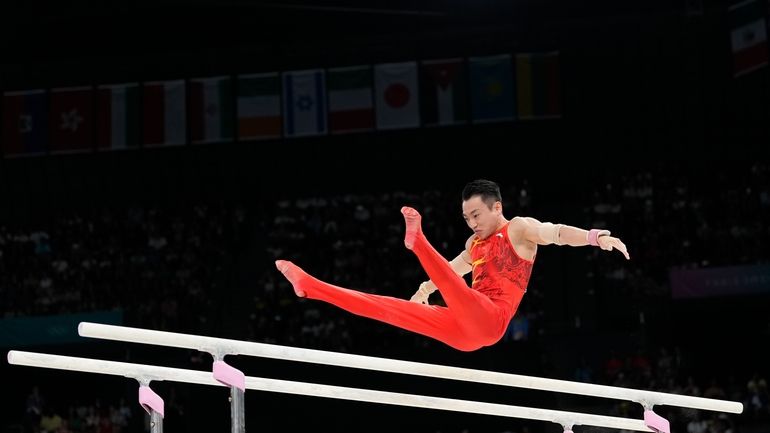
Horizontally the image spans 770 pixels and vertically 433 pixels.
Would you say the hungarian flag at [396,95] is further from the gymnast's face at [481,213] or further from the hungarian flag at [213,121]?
the gymnast's face at [481,213]

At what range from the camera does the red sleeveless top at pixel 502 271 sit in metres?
6.29

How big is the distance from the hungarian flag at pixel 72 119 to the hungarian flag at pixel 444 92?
7.85m

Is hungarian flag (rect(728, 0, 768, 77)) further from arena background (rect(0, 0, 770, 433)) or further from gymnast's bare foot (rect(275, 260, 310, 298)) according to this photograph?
gymnast's bare foot (rect(275, 260, 310, 298))

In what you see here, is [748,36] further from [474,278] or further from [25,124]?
[25,124]

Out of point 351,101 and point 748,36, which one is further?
point 351,101

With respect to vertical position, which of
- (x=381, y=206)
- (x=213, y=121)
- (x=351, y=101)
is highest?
(x=351, y=101)

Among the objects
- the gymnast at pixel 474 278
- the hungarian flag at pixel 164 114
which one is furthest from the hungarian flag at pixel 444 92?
the gymnast at pixel 474 278

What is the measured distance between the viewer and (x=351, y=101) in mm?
22859

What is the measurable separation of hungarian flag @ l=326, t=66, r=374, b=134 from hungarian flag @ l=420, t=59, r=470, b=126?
1244mm

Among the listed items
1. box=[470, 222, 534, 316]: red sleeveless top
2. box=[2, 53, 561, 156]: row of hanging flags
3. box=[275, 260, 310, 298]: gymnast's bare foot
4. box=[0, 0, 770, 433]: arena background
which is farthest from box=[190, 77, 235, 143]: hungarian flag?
box=[275, 260, 310, 298]: gymnast's bare foot

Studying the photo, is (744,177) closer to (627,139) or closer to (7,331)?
(627,139)

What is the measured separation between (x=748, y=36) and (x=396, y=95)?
24.9ft

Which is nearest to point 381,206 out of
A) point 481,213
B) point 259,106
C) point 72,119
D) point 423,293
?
point 259,106

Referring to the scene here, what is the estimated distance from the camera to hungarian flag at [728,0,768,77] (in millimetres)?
19688
